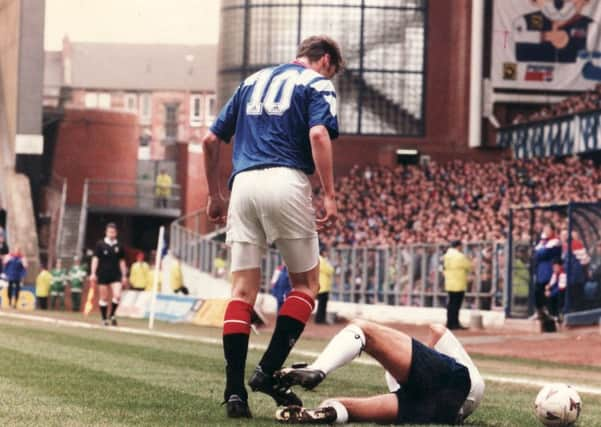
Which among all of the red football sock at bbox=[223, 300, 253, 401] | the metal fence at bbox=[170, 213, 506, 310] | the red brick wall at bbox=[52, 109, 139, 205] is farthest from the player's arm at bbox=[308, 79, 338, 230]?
the red brick wall at bbox=[52, 109, 139, 205]

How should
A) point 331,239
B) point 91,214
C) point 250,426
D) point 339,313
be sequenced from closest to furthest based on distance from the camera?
1. point 250,426
2. point 339,313
3. point 331,239
4. point 91,214

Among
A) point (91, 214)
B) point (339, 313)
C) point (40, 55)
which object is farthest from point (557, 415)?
point (91, 214)

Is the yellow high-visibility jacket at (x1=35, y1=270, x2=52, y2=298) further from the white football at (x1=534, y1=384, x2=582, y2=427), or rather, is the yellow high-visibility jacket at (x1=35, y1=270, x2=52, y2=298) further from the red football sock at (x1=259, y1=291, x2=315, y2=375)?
the white football at (x1=534, y1=384, x2=582, y2=427)

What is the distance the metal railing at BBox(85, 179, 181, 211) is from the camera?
221ft

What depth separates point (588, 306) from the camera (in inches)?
1148

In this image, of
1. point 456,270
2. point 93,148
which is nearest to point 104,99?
point 93,148

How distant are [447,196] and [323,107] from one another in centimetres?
3984

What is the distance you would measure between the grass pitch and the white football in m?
0.44

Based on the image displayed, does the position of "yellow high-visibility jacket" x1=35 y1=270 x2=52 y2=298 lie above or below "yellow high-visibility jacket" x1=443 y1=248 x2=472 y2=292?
below

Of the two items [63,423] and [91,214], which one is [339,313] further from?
[63,423]

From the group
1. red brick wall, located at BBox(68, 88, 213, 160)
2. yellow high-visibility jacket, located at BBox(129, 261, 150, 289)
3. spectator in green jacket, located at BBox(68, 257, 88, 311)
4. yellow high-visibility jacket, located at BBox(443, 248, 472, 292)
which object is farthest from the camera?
red brick wall, located at BBox(68, 88, 213, 160)

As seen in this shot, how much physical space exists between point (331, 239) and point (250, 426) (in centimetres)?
3888

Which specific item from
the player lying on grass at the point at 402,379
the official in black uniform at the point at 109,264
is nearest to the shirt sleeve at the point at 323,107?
the player lying on grass at the point at 402,379

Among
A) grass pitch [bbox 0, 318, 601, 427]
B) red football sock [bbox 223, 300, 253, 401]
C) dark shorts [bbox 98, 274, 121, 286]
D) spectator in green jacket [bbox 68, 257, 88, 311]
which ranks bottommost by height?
spectator in green jacket [bbox 68, 257, 88, 311]
